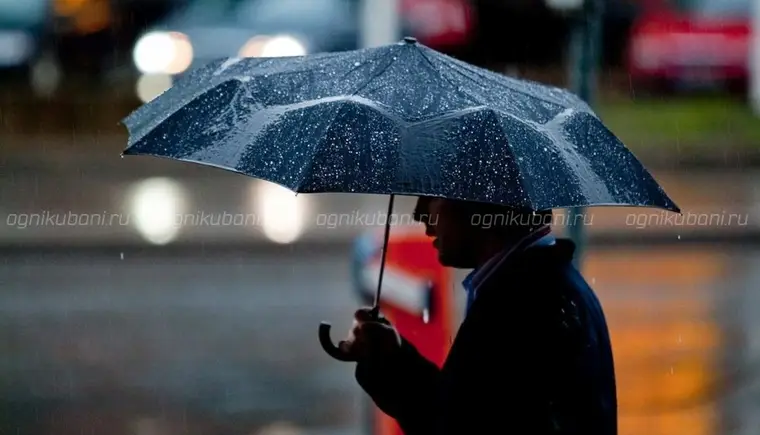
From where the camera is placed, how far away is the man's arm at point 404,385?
9.38ft

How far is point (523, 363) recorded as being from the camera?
250 cm

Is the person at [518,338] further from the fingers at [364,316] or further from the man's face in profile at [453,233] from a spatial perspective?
the fingers at [364,316]

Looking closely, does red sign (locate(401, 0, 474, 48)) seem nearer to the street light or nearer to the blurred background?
the blurred background

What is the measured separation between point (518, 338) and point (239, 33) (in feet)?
43.1

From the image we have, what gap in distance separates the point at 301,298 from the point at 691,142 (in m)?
6.73

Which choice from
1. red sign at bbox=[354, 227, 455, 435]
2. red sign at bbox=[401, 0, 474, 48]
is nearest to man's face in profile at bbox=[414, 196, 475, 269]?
red sign at bbox=[354, 227, 455, 435]

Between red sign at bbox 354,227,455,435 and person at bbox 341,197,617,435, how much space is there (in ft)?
4.80

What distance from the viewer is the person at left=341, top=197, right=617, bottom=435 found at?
2.49 meters

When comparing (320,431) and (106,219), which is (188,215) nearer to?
(106,219)

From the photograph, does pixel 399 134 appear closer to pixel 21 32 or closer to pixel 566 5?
pixel 566 5

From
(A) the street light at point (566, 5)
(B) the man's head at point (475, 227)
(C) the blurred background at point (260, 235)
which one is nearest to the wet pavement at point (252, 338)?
(C) the blurred background at point (260, 235)

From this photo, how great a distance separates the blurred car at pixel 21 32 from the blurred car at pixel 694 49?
8.05 meters

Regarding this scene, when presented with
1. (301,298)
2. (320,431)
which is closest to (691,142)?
(301,298)

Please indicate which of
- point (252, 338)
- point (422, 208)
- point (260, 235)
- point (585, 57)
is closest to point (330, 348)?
point (422, 208)
